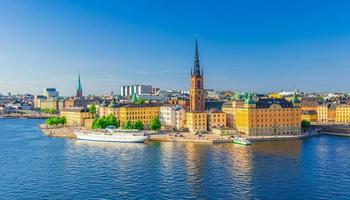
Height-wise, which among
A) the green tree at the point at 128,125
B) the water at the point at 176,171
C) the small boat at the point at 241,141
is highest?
the green tree at the point at 128,125

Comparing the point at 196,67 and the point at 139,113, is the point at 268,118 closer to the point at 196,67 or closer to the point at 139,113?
the point at 196,67

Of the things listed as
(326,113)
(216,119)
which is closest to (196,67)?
(216,119)

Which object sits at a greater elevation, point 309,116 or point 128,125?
point 309,116

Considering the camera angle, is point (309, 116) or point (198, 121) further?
point (309, 116)

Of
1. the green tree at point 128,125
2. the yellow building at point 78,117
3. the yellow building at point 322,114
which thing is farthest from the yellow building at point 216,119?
the yellow building at point 322,114

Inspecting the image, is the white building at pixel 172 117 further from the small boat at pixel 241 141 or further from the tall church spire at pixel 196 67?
the small boat at pixel 241 141

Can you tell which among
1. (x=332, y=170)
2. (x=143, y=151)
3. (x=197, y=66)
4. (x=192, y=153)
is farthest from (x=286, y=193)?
(x=197, y=66)
